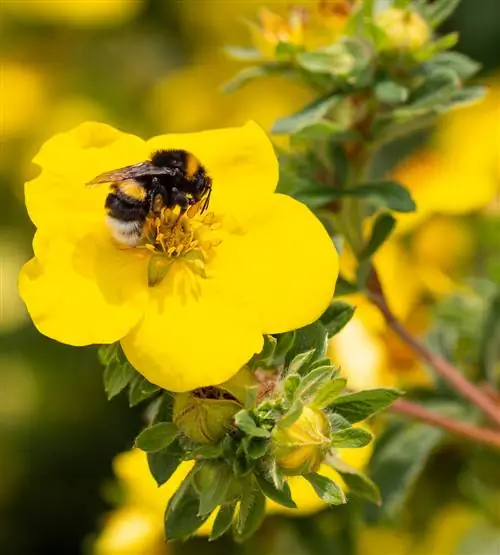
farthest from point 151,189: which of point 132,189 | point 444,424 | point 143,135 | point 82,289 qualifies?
point 143,135

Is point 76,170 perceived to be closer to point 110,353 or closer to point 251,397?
point 110,353

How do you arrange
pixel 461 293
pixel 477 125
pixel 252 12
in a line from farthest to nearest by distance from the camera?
pixel 252 12
pixel 477 125
pixel 461 293

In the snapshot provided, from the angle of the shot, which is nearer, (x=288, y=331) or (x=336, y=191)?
(x=288, y=331)

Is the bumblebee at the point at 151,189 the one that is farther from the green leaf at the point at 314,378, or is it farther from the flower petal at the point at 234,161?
the green leaf at the point at 314,378

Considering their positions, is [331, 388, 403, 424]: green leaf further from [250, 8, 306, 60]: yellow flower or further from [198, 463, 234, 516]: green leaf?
[250, 8, 306, 60]: yellow flower

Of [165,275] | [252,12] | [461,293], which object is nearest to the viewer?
[165,275]

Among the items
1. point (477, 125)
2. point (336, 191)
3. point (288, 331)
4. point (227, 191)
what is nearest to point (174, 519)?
point (288, 331)

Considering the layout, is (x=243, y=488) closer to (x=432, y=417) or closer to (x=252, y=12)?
(x=432, y=417)
